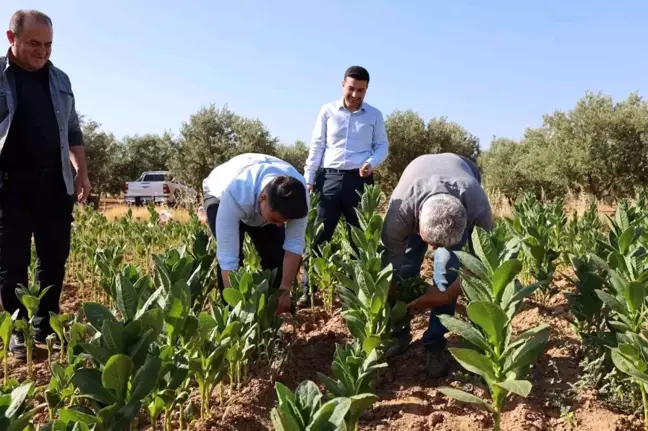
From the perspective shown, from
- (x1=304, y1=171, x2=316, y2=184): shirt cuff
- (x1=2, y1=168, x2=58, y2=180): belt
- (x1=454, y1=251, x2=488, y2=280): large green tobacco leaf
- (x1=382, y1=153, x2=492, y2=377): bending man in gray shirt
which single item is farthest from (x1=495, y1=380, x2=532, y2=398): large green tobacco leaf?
(x1=304, y1=171, x2=316, y2=184): shirt cuff

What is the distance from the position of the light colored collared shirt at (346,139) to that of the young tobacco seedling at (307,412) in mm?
3669

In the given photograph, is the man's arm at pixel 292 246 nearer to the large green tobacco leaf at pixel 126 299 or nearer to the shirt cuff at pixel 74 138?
the large green tobacco leaf at pixel 126 299

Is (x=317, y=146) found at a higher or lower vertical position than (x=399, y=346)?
higher

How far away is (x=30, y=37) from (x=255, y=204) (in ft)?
5.85

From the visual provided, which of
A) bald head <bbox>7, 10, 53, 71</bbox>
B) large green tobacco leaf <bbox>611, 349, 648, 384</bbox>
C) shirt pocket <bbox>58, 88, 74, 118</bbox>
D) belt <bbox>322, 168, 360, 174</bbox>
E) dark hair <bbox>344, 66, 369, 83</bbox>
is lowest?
large green tobacco leaf <bbox>611, 349, 648, 384</bbox>

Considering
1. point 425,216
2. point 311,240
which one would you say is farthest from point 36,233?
point 425,216

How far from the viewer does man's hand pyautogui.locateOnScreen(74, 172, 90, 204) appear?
13.8 ft

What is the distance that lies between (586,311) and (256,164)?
2.23 meters

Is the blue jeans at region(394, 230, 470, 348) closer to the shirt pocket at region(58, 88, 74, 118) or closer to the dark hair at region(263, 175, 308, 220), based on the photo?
the dark hair at region(263, 175, 308, 220)

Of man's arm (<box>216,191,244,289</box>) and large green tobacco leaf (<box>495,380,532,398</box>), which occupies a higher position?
man's arm (<box>216,191,244,289</box>)

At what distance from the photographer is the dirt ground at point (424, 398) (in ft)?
9.03

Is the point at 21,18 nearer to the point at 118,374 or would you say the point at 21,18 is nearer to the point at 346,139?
the point at 118,374

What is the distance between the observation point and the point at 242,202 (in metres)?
3.41

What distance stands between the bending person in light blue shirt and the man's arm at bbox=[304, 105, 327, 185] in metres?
Result: 1.62
